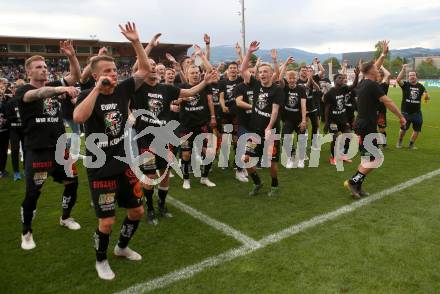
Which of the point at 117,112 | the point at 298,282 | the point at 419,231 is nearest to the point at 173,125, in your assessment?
the point at 117,112

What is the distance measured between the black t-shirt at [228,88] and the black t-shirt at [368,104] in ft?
10.2

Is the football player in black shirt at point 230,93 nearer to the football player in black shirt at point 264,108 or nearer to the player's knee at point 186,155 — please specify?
the player's knee at point 186,155

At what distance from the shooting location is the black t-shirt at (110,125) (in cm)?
396

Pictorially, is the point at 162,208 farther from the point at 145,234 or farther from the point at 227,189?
the point at 227,189

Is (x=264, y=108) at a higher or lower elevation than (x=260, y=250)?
higher

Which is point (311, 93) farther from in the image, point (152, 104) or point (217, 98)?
point (152, 104)

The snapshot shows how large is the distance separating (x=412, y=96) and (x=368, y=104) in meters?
5.07

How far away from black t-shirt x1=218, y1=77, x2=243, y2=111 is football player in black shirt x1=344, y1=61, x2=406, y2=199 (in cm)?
315

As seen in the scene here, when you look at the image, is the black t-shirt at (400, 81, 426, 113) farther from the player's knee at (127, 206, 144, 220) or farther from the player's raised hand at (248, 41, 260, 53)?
the player's knee at (127, 206, 144, 220)

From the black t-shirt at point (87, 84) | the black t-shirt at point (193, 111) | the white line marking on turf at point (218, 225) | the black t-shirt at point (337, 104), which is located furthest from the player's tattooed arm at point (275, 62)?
the black t-shirt at point (87, 84)

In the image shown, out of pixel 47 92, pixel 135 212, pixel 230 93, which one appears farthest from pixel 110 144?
pixel 230 93

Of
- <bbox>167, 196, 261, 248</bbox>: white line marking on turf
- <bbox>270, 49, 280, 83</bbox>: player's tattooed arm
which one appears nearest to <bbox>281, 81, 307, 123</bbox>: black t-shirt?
<bbox>270, 49, 280, 83</bbox>: player's tattooed arm

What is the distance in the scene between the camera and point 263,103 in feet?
22.1

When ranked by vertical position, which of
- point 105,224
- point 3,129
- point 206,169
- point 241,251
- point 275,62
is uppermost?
point 275,62
